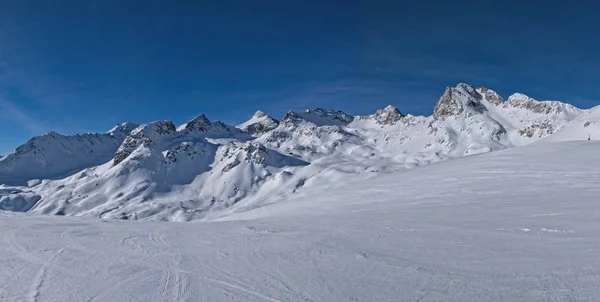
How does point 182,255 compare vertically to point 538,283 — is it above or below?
above

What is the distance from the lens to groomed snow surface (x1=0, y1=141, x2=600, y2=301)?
7.91 m

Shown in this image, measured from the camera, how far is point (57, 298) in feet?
24.9

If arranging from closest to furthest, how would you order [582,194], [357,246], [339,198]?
[357,246] < [582,194] < [339,198]

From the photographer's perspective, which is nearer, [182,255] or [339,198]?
[182,255]

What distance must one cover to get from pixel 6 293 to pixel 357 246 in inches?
331

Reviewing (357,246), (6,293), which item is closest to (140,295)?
(6,293)

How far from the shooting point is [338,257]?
10391mm

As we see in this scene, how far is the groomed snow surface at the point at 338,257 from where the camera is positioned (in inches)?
312

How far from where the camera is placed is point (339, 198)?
89.6ft

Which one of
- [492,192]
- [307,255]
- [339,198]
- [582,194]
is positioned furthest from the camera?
[339,198]

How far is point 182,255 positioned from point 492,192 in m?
17.4

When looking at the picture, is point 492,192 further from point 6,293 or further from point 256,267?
→ point 6,293

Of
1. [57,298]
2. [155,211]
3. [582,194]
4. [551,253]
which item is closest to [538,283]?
[551,253]

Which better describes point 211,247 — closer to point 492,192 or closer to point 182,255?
point 182,255
